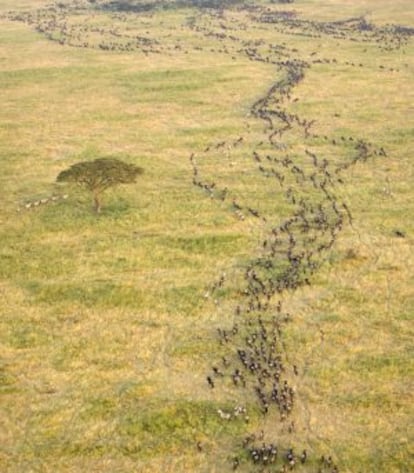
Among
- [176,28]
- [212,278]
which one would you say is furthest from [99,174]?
[176,28]

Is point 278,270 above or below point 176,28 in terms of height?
below

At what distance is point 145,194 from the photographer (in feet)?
202

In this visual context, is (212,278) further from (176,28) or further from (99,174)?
(176,28)

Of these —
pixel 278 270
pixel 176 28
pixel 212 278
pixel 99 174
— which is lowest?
pixel 212 278

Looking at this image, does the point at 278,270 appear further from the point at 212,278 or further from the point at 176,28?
the point at 176,28

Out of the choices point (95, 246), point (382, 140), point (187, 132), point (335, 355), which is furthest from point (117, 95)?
point (335, 355)

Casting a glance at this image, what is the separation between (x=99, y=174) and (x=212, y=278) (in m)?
16.1

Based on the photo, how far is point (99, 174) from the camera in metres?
56.3

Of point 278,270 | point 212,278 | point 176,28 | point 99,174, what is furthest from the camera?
point 176,28

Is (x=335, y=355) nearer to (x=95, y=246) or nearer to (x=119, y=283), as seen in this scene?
(x=119, y=283)

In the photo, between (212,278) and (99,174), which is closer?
(212,278)

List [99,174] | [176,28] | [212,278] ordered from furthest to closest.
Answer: [176,28] < [99,174] < [212,278]

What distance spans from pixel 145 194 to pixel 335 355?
29.4 meters

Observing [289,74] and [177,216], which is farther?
[289,74]
